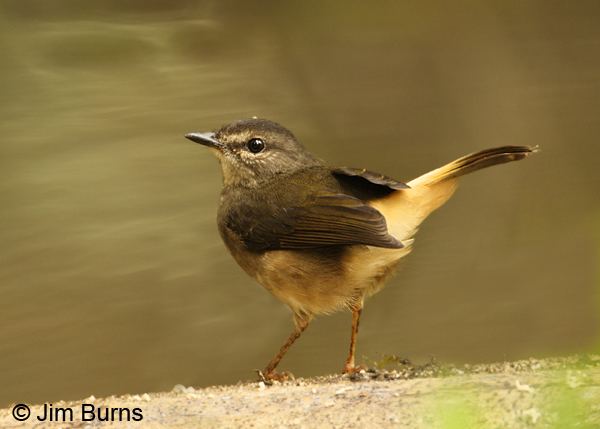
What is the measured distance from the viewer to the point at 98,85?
529 cm

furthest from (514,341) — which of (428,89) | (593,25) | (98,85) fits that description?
(98,85)

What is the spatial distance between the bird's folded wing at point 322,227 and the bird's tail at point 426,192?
0.13 m

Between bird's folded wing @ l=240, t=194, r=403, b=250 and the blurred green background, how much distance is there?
1.38 meters

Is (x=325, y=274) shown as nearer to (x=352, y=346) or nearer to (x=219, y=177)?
(x=352, y=346)

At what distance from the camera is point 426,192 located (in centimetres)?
377

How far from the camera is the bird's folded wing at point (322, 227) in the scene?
3504 mm

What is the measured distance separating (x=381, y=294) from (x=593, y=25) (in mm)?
1966

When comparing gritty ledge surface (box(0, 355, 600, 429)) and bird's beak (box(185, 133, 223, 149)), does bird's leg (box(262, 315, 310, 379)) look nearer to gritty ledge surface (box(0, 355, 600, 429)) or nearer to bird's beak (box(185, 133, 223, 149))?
gritty ledge surface (box(0, 355, 600, 429))

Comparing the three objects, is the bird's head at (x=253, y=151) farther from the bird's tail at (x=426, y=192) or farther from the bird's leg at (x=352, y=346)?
the bird's leg at (x=352, y=346)

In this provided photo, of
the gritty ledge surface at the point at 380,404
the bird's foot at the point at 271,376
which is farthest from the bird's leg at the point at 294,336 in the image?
the gritty ledge surface at the point at 380,404

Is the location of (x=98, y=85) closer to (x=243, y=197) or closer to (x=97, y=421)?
(x=243, y=197)

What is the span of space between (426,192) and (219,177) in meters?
1.83

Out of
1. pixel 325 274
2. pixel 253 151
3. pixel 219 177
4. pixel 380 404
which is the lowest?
pixel 380 404

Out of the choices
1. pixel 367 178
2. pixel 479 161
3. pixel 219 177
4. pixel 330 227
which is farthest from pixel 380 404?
pixel 219 177
